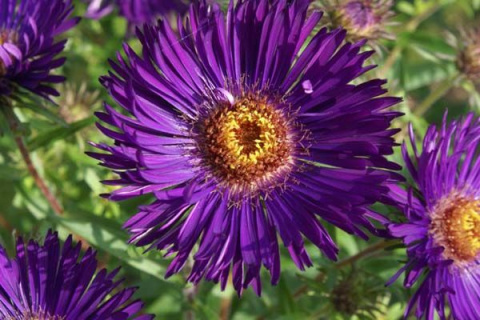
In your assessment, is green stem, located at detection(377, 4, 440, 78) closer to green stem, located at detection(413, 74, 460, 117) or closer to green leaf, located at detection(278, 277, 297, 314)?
green stem, located at detection(413, 74, 460, 117)

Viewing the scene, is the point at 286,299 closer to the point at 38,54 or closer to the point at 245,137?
the point at 245,137

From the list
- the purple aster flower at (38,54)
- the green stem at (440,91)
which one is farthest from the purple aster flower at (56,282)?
the green stem at (440,91)

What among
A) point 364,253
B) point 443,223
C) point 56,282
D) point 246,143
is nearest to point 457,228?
point 443,223

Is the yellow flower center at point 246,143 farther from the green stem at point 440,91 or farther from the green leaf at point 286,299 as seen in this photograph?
the green stem at point 440,91

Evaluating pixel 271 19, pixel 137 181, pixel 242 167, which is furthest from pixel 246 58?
pixel 137 181

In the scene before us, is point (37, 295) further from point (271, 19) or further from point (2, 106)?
point (271, 19)

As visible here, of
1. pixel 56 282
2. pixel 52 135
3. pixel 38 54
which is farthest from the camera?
pixel 52 135
